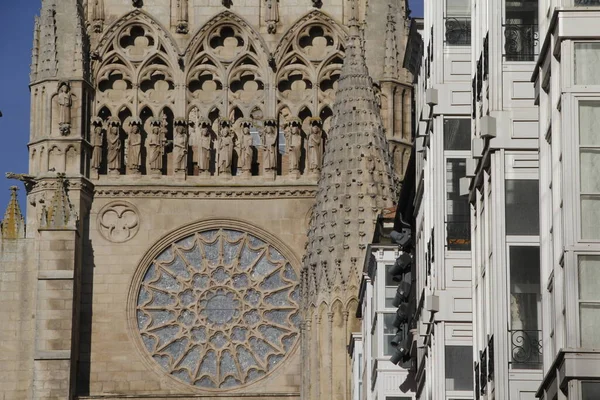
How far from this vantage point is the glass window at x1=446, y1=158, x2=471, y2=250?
3388 cm

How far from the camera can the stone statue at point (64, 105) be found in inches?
2586

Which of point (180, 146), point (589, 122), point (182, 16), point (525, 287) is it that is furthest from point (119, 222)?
point (589, 122)

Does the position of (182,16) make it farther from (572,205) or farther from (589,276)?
(589,276)

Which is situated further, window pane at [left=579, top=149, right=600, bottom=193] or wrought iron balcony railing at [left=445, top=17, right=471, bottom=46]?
wrought iron balcony railing at [left=445, top=17, right=471, bottom=46]

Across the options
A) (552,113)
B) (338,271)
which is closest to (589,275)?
(552,113)

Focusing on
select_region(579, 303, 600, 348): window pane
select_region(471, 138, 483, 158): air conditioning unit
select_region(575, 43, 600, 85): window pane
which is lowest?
select_region(579, 303, 600, 348): window pane

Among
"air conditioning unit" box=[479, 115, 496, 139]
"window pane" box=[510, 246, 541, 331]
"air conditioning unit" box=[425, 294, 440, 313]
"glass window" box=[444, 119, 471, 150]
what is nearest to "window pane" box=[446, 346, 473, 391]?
"air conditioning unit" box=[425, 294, 440, 313]

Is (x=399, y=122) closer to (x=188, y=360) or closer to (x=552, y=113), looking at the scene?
(x=188, y=360)

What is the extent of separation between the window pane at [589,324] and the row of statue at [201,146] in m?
43.3

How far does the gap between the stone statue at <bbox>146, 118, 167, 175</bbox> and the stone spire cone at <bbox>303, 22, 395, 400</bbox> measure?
7.19 metres

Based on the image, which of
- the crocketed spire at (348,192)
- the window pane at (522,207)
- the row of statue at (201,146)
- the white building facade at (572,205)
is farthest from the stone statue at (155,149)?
the white building facade at (572,205)

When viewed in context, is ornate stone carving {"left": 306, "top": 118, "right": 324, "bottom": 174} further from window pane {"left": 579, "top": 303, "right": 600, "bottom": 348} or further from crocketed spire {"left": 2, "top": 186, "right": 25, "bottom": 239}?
window pane {"left": 579, "top": 303, "right": 600, "bottom": 348}

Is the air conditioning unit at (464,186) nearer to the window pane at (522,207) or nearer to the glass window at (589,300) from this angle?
the window pane at (522,207)

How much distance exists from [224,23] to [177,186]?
4.90 metres
